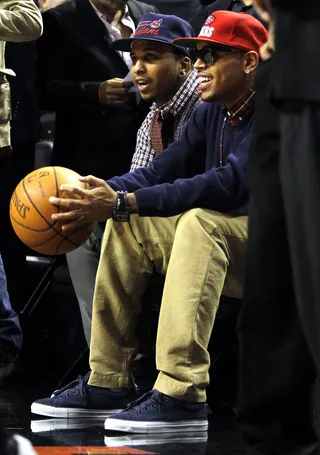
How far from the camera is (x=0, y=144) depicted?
4.98 meters

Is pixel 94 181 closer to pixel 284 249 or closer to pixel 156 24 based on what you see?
pixel 156 24

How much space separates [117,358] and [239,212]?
0.77 meters

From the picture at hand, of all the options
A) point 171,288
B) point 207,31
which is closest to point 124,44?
point 207,31

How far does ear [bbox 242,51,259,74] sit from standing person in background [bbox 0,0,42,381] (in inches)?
44.2

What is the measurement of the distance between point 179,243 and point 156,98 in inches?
46.6

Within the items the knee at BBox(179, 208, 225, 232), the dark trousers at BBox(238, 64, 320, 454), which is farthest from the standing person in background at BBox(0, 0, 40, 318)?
the dark trousers at BBox(238, 64, 320, 454)

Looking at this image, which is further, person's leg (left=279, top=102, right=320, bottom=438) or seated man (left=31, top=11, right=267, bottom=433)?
seated man (left=31, top=11, right=267, bottom=433)

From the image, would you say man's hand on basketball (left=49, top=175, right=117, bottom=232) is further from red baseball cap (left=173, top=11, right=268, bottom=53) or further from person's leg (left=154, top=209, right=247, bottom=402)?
red baseball cap (left=173, top=11, right=268, bottom=53)

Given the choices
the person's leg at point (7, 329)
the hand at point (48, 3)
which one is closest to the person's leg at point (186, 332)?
the person's leg at point (7, 329)

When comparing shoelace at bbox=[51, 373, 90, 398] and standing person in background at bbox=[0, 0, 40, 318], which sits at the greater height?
standing person in background at bbox=[0, 0, 40, 318]

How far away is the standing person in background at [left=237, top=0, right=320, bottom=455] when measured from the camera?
2.30m

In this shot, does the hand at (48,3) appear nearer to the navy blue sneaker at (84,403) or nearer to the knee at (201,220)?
the knee at (201,220)

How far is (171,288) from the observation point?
3973mm

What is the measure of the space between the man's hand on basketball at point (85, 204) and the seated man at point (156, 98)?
615mm
